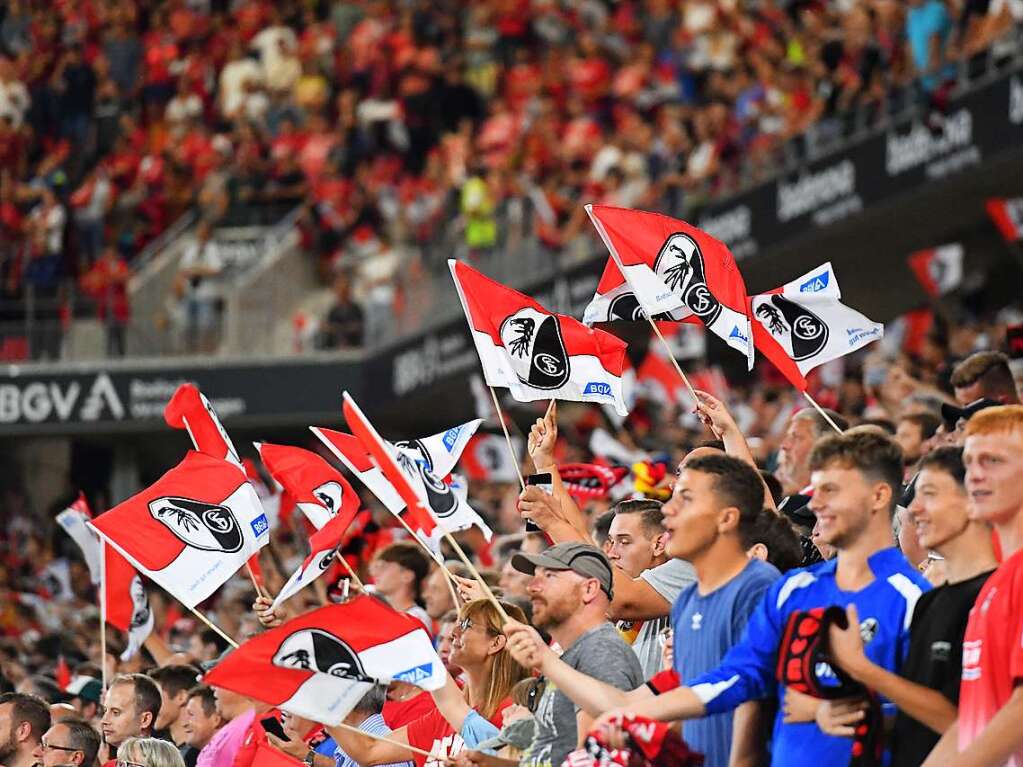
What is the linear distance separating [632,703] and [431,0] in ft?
61.0

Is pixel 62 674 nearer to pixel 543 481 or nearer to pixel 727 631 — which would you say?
pixel 543 481

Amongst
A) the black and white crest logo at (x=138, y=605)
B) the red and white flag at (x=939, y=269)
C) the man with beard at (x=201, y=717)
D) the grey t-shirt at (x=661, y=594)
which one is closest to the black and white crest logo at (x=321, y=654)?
the grey t-shirt at (x=661, y=594)

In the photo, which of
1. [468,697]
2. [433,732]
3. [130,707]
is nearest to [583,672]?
[468,697]

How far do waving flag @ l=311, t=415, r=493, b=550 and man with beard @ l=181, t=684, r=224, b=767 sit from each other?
3.78 ft

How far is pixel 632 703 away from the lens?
4891 millimetres

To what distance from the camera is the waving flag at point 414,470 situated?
18.7 feet

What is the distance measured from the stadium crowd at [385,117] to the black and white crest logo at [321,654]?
9247 millimetres

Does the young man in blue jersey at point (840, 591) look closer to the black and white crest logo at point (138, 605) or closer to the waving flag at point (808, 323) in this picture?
the waving flag at point (808, 323)

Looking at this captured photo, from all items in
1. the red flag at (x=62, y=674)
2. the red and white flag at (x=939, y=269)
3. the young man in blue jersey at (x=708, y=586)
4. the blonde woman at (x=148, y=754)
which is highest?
the red and white flag at (x=939, y=269)

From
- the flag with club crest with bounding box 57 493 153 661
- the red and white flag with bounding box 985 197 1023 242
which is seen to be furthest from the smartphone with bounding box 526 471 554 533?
the red and white flag with bounding box 985 197 1023 242

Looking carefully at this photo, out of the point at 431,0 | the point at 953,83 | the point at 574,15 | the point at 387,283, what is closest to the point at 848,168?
the point at 953,83

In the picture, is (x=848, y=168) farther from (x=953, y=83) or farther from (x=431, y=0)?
(x=431, y=0)

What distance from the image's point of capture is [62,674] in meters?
11.0

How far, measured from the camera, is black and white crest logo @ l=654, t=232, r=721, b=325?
7.43 metres
